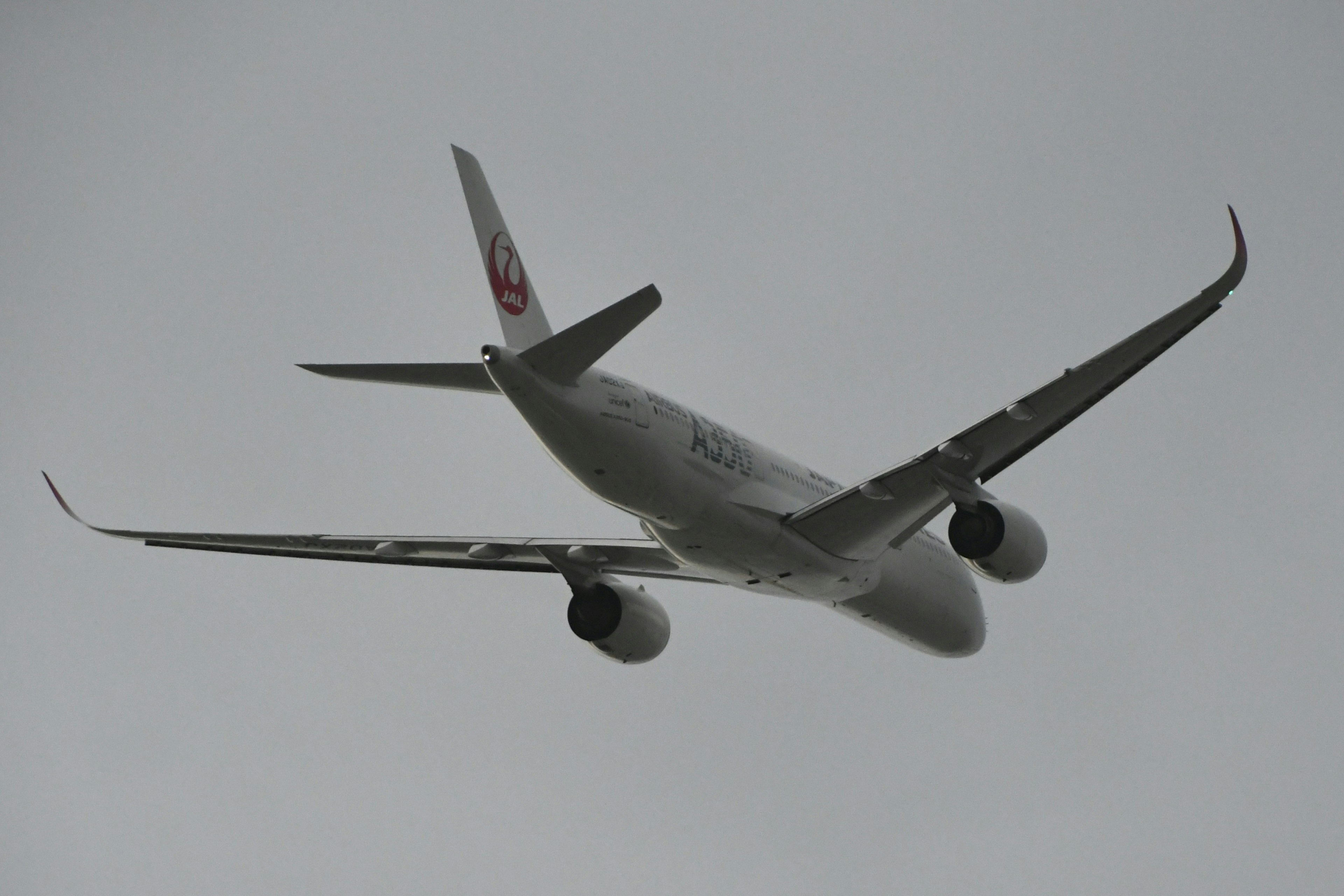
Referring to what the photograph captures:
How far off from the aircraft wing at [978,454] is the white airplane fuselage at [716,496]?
1.79ft

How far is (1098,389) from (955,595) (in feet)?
23.6

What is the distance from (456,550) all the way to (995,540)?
9.13 m

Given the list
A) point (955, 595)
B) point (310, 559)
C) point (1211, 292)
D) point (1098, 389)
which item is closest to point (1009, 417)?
point (1098, 389)

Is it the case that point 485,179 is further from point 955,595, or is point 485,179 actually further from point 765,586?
point 955,595

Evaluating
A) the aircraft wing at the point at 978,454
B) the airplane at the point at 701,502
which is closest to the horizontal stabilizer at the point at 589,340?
the airplane at the point at 701,502

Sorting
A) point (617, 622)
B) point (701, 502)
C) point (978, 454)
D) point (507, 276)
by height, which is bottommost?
point (617, 622)

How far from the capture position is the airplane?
1662cm

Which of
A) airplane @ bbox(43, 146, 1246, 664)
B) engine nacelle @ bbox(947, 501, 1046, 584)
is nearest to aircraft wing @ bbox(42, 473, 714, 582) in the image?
airplane @ bbox(43, 146, 1246, 664)

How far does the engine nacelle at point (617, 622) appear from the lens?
73.3ft

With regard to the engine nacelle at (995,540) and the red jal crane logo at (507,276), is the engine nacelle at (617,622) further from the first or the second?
the red jal crane logo at (507,276)

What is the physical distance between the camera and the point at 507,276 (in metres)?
18.0

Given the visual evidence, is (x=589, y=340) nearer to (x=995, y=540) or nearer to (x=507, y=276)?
(x=507, y=276)

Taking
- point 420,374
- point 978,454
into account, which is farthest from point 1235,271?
point 420,374

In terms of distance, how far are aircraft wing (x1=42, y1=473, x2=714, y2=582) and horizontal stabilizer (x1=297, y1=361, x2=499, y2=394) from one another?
5.79 meters
